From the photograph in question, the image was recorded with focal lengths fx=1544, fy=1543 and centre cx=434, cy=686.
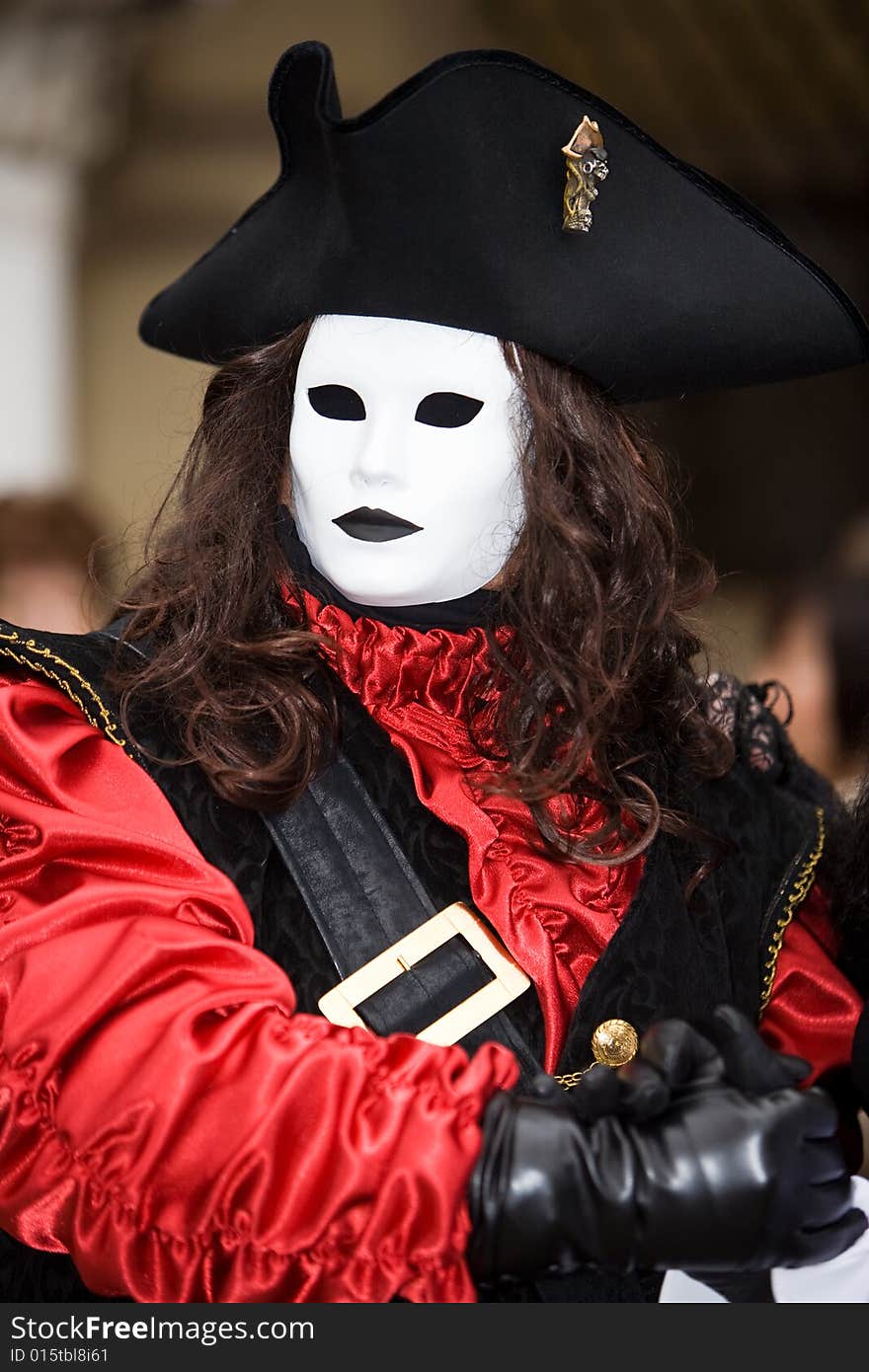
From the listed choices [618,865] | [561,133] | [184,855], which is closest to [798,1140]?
[618,865]

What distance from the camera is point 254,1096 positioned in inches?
43.2

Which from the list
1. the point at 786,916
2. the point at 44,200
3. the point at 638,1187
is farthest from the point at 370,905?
the point at 44,200

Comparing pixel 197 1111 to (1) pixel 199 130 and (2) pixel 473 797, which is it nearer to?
(2) pixel 473 797

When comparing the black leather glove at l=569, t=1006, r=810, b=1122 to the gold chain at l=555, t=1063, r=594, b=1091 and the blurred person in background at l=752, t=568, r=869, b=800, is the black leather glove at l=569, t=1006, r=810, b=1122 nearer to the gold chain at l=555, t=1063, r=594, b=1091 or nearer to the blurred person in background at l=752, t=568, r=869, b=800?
the gold chain at l=555, t=1063, r=594, b=1091

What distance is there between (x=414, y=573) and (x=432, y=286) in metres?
0.25

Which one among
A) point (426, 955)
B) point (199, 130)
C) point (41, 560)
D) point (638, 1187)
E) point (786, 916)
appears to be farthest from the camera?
point (199, 130)

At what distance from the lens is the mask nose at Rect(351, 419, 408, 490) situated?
133 centimetres

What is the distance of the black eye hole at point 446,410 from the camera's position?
1359 mm

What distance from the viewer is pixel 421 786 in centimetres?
139

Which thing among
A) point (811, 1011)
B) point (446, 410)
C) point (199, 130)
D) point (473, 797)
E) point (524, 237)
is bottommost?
point (811, 1011)

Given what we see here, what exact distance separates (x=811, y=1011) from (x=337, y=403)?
77 cm

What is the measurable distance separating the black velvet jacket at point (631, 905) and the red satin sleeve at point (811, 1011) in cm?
5

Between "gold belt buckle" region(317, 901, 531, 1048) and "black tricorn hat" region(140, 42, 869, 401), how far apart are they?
20.1 inches

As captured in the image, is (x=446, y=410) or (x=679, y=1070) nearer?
(x=679, y=1070)
